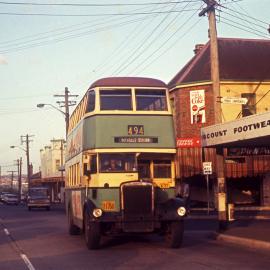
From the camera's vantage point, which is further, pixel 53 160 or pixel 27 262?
pixel 53 160

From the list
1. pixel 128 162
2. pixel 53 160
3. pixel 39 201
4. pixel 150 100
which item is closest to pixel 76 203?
pixel 128 162

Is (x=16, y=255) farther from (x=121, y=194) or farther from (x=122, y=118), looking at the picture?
(x=122, y=118)

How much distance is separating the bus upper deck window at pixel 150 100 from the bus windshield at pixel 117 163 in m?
1.53

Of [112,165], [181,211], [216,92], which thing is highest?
[216,92]

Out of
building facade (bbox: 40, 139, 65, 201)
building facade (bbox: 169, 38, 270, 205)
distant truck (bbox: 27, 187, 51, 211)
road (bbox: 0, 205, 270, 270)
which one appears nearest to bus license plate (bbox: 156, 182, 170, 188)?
road (bbox: 0, 205, 270, 270)

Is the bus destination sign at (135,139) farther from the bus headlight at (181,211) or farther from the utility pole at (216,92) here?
the utility pole at (216,92)

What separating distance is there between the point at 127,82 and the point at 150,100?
0.91m

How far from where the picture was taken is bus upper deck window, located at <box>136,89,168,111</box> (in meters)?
17.3

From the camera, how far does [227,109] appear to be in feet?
124

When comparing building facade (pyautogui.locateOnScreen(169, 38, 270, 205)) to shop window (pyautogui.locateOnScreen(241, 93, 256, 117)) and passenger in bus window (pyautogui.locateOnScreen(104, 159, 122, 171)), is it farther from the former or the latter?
passenger in bus window (pyautogui.locateOnScreen(104, 159, 122, 171))

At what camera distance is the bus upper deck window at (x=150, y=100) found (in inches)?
680

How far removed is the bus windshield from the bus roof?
221 cm

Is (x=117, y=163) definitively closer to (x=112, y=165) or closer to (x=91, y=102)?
(x=112, y=165)

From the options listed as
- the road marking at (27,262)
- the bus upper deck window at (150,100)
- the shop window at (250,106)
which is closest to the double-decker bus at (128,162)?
the bus upper deck window at (150,100)
